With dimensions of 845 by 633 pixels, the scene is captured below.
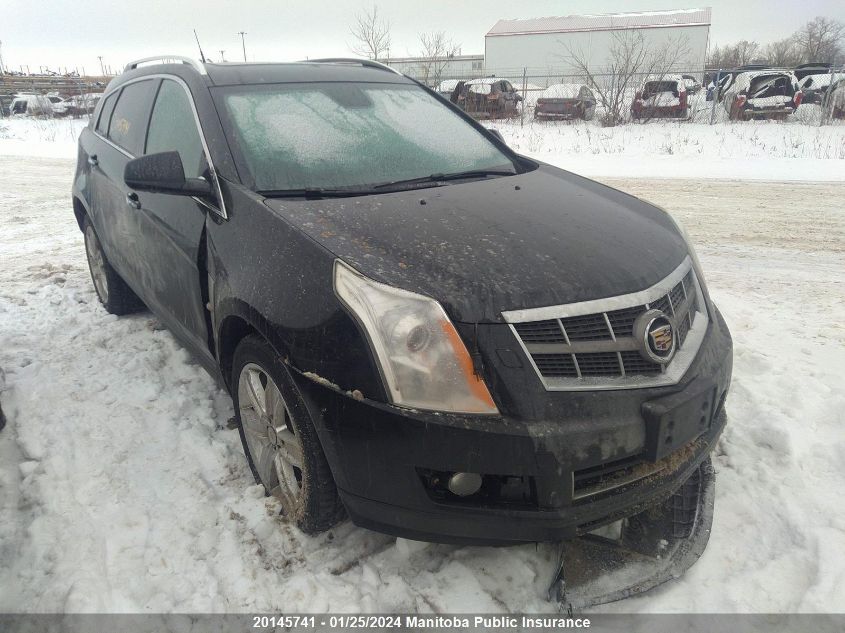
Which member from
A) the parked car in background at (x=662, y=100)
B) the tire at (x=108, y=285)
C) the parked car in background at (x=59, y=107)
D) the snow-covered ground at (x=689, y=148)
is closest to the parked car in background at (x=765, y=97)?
A: the snow-covered ground at (x=689, y=148)

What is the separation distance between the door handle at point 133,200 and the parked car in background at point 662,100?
18114 mm

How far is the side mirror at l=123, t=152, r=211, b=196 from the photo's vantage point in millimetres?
2471

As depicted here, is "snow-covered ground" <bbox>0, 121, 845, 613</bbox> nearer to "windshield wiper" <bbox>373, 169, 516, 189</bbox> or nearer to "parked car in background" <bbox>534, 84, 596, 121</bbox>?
"windshield wiper" <bbox>373, 169, 516, 189</bbox>

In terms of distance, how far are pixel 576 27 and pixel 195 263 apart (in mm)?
51117

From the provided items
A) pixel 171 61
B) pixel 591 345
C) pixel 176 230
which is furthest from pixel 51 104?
pixel 591 345

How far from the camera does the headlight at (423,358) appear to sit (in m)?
1.78

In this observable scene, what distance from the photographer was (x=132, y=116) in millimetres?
3818

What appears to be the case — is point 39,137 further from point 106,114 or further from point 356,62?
point 356,62

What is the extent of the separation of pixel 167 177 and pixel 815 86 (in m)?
21.6

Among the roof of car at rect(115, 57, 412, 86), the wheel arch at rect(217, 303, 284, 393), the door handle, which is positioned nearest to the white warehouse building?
the roof of car at rect(115, 57, 412, 86)

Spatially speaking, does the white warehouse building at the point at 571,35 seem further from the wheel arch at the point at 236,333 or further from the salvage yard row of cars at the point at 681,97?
the wheel arch at the point at 236,333

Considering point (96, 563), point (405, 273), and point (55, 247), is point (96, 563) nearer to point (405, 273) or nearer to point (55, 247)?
point (405, 273)

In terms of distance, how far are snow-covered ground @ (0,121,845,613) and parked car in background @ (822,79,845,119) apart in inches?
632

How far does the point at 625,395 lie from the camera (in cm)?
185
